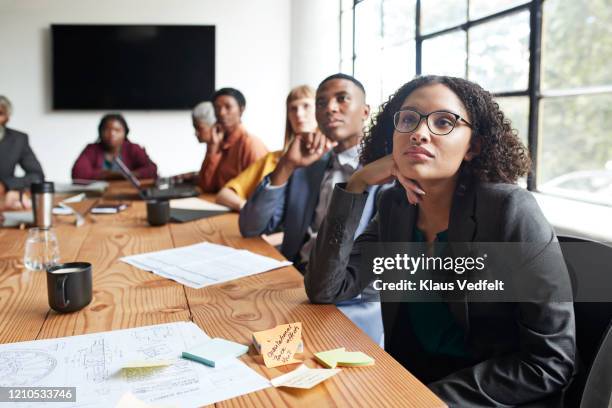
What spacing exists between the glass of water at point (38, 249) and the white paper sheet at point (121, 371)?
0.54 m

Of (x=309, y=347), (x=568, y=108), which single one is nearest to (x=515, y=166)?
(x=309, y=347)

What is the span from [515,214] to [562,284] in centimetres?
14

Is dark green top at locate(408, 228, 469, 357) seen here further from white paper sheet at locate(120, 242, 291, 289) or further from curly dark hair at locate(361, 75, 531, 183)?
white paper sheet at locate(120, 242, 291, 289)

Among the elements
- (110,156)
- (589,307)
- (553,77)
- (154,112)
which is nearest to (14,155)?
(110,156)

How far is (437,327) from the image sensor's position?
117 cm

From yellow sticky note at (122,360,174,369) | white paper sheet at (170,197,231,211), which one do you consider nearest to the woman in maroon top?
white paper sheet at (170,197,231,211)

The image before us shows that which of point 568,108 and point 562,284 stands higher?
point 568,108

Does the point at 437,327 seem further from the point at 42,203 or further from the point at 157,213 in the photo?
the point at 42,203

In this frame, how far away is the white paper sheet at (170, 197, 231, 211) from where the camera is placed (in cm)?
238

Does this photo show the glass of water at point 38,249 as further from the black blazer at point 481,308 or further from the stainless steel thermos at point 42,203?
the black blazer at point 481,308

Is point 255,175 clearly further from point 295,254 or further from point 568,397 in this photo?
point 568,397

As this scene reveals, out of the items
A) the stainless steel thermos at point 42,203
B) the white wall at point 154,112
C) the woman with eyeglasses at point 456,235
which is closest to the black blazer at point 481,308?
the woman with eyeglasses at point 456,235

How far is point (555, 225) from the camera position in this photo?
1.85 meters

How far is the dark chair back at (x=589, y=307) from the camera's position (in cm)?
87
